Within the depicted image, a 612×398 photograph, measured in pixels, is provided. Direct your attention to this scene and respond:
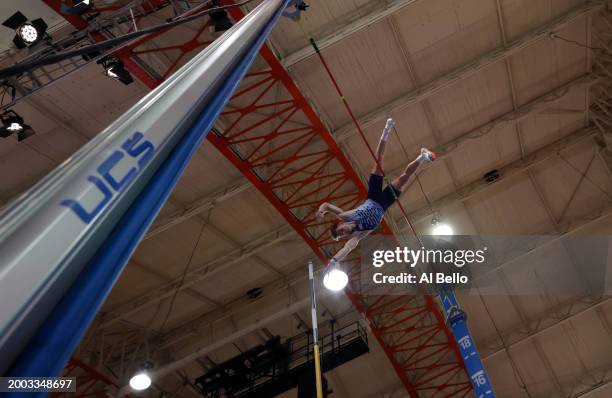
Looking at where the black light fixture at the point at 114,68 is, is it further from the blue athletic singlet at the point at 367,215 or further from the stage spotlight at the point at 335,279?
the stage spotlight at the point at 335,279

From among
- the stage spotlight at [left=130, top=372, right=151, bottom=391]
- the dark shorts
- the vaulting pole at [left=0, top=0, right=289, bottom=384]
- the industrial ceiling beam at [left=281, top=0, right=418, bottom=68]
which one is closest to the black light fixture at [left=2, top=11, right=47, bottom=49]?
the industrial ceiling beam at [left=281, top=0, right=418, bottom=68]

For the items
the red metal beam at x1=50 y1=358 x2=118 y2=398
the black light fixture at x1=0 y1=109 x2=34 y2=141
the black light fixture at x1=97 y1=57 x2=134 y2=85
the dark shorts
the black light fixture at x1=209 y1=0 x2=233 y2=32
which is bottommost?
the dark shorts

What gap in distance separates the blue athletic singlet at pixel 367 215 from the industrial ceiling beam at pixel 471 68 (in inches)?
140

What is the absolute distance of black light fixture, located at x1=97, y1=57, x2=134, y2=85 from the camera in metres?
7.22

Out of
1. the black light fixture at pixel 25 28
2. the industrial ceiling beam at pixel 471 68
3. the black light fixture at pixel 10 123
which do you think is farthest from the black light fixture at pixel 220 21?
the industrial ceiling beam at pixel 471 68

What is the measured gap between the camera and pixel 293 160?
9289mm

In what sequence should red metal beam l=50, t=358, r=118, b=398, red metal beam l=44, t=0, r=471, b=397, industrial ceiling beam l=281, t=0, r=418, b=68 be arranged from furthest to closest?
red metal beam l=50, t=358, r=118, b=398 < industrial ceiling beam l=281, t=0, r=418, b=68 < red metal beam l=44, t=0, r=471, b=397

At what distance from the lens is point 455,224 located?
13.1 metres

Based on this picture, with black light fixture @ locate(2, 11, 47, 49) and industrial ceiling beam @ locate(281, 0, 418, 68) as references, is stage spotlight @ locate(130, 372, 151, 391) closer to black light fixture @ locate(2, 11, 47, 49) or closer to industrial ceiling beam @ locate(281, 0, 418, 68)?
black light fixture @ locate(2, 11, 47, 49)

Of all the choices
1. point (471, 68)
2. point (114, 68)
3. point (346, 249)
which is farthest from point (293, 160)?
point (471, 68)

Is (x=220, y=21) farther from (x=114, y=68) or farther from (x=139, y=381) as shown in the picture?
(x=139, y=381)

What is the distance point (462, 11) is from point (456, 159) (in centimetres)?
394

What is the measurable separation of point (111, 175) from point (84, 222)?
0.34 ft

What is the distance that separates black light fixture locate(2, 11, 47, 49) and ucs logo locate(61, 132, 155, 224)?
25.0 feet
